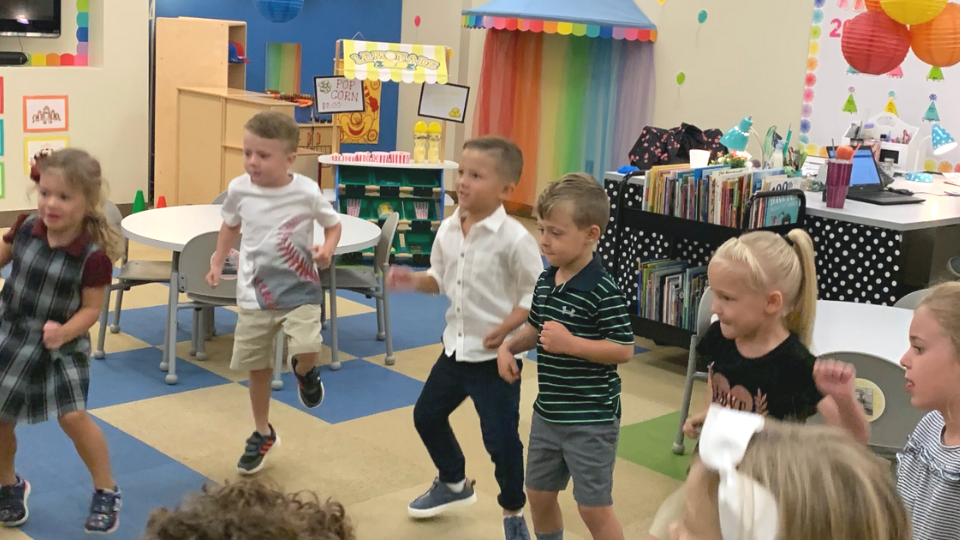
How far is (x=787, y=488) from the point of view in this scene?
1.08 m

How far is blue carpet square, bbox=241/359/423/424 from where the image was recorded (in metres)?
4.36

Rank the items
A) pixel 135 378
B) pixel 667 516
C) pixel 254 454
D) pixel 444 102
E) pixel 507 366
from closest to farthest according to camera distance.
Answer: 1. pixel 667 516
2. pixel 507 366
3. pixel 254 454
4. pixel 135 378
5. pixel 444 102

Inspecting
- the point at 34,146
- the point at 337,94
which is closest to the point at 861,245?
the point at 337,94

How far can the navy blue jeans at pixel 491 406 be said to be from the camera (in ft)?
9.61

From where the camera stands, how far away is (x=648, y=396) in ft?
15.9

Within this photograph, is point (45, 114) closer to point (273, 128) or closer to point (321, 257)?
point (273, 128)

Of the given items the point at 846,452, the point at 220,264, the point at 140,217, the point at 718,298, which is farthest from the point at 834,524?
the point at 140,217

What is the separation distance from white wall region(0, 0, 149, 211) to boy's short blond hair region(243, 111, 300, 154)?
4673 millimetres

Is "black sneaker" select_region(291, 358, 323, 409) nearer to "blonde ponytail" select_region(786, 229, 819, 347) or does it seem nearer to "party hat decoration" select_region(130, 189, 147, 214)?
"blonde ponytail" select_region(786, 229, 819, 347)

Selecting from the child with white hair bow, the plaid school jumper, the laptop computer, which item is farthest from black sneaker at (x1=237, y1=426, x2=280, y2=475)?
the laptop computer

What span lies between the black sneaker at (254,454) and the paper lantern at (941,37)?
4033 mm

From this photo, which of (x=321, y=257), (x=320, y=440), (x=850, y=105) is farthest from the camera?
(x=850, y=105)

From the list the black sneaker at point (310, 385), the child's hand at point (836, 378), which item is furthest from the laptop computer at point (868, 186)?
the child's hand at point (836, 378)

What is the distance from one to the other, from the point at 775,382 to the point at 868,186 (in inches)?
A: 130
